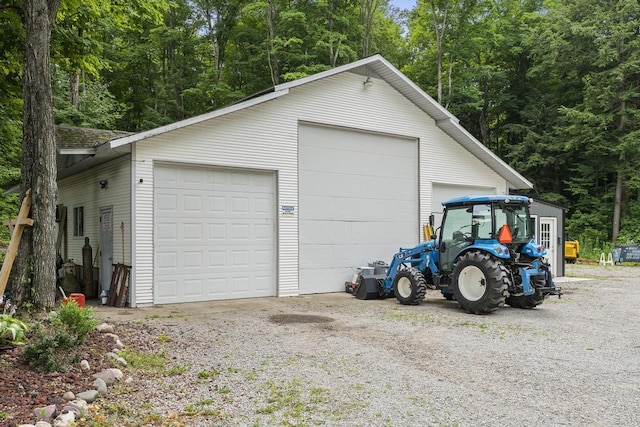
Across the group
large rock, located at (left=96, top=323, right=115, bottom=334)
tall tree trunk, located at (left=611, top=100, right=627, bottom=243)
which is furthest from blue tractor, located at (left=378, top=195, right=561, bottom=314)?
tall tree trunk, located at (left=611, top=100, right=627, bottom=243)

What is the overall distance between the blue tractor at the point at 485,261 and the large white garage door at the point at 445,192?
4379 mm

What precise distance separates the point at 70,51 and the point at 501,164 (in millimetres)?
12237

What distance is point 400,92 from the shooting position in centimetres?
1398

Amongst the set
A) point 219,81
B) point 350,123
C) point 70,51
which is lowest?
point 350,123

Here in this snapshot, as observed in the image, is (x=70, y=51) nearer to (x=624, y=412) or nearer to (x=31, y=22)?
(x=31, y=22)

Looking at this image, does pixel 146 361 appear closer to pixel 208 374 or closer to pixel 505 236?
pixel 208 374

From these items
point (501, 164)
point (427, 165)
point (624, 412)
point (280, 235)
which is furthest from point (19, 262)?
point (501, 164)

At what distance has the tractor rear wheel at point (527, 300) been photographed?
9311 mm

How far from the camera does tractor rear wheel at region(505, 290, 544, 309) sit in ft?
30.5

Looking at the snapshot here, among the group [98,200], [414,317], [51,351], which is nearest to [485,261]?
[414,317]

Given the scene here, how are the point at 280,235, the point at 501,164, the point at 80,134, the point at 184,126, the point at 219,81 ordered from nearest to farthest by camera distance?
the point at 184,126
the point at 280,235
the point at 80,134
the point at 501,164
the point at 219,81

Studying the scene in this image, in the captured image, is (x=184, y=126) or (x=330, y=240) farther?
(x=330, y=240)

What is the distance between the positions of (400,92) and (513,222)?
595 cm

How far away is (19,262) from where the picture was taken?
6422mm
